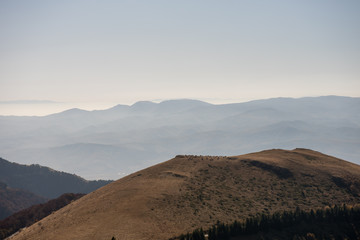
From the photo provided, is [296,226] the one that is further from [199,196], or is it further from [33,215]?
[33,215]

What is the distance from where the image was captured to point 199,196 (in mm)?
82938

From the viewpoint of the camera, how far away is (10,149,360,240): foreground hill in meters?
68.1

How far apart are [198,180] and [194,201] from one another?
13905mm

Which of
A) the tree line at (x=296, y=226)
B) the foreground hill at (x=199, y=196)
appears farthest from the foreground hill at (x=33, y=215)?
the tree line at (x=296, y=226)

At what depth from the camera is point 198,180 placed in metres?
93.3

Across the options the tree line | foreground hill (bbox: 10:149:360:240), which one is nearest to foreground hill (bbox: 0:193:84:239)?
foreground hill (bbox: 10:149:360:240)

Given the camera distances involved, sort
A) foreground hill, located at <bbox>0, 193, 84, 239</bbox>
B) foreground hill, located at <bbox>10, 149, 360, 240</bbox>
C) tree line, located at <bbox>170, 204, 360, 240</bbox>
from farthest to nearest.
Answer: foreground hill, located at <bbox>0, 193, 84, 239</bbox>, foreground hill, located at <bbox>10, 149, 360, 240</bbox>, tree line, located at <bbox>170, 204, 360, 240</bbox>

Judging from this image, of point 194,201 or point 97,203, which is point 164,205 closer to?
point 194,201

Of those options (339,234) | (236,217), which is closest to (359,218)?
(339,234)

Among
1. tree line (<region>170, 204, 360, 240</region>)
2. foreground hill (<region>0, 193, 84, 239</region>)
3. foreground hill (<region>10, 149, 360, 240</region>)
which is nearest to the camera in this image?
tree line (<region>170, 204, 360, 240</region>)

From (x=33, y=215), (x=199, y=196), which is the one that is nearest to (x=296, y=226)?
(x=199, y=196)

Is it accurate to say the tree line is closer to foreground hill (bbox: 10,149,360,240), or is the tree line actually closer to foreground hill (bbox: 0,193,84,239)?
foreground hill (bbox: 10,149,360,240)

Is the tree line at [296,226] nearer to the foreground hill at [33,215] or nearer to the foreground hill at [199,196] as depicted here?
the foreground hill at [199,196]

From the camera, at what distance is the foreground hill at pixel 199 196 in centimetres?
6812
